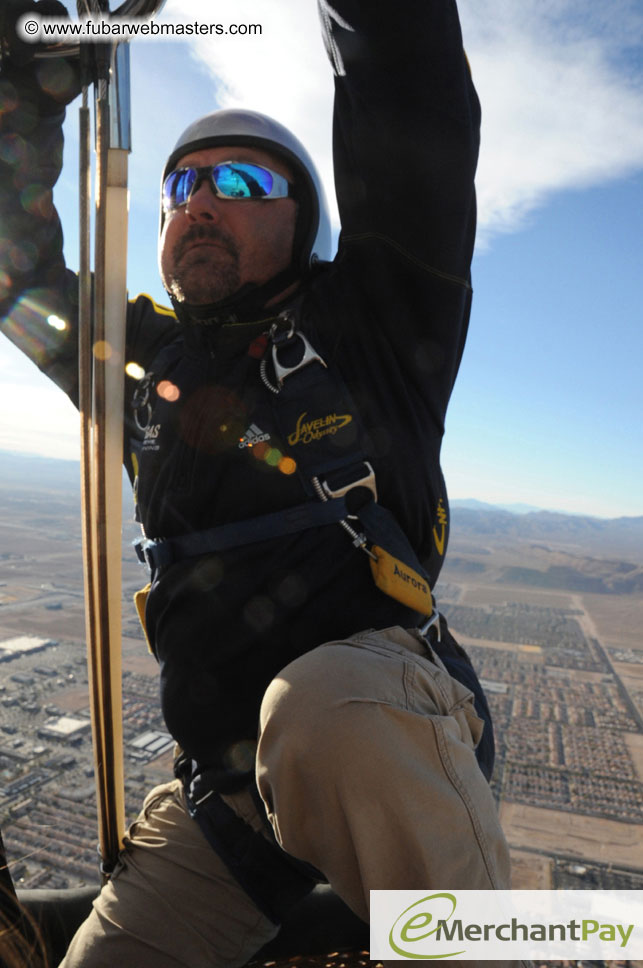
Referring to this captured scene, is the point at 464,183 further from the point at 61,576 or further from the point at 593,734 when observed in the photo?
the point at 61,576

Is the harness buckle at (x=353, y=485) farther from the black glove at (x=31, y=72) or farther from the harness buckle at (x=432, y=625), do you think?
the black glove at (x=31, y=72)

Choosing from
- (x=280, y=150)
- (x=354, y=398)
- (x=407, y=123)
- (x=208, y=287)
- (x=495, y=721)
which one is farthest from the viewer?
(x=495, y=721)

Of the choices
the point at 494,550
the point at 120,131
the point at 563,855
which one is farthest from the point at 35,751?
the point at 494,550

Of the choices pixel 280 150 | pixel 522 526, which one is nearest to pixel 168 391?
pixel 280 150

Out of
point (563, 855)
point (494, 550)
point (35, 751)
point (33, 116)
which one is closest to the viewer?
point (33, 116)

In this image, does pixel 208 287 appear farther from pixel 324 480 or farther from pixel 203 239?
pixel 324 480

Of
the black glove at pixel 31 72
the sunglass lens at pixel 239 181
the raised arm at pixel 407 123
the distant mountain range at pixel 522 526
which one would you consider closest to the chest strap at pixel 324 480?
the raised arm at pixel 407 123

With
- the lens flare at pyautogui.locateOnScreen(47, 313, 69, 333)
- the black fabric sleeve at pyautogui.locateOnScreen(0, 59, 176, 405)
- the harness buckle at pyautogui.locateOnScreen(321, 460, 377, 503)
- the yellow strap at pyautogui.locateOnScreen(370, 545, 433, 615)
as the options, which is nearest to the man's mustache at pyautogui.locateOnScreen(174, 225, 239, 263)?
the black fabric sleeve at pyautogui.locateOnScreen(0, 59, 176, 405)
